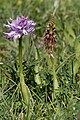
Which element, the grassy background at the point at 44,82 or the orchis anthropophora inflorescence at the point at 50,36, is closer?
the grassy background at the point at 44,82

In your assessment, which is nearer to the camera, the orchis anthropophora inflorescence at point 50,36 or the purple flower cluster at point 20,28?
the purple flower cluster at point 20,28

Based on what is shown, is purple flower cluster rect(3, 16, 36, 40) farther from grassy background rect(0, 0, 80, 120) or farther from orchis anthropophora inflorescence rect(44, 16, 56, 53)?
grassy background rect(0, 0, 80, 120)

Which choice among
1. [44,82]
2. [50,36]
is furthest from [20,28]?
[44,82]

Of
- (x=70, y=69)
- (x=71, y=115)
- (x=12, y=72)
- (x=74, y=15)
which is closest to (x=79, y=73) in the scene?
(x=70, y=69)

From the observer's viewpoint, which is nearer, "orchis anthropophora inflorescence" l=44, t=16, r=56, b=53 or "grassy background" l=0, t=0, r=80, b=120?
"grassy background" l=0, t=0, r=80, b=120

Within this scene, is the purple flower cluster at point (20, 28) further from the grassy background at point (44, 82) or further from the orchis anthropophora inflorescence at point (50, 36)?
the grassy background at point (44, 82)

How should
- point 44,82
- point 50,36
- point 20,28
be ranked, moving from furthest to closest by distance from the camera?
point 44,82
point 50,36
point 20,28

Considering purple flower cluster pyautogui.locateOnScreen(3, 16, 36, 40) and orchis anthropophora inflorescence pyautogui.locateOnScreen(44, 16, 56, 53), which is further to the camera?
orchis anthropophora inflorescence pyautogui.locateOnScreen(44, 16, 56, 53)

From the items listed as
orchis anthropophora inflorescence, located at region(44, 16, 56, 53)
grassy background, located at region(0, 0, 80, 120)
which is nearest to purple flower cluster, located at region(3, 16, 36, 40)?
orchis anthropophora inflorescence, located at region(44, 16, 56, 53)

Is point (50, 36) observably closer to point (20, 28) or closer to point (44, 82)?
point (20, 28)

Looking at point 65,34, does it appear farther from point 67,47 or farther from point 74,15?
point 74,15

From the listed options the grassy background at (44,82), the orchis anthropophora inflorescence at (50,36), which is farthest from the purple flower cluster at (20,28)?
the grassy background at (44,82)
